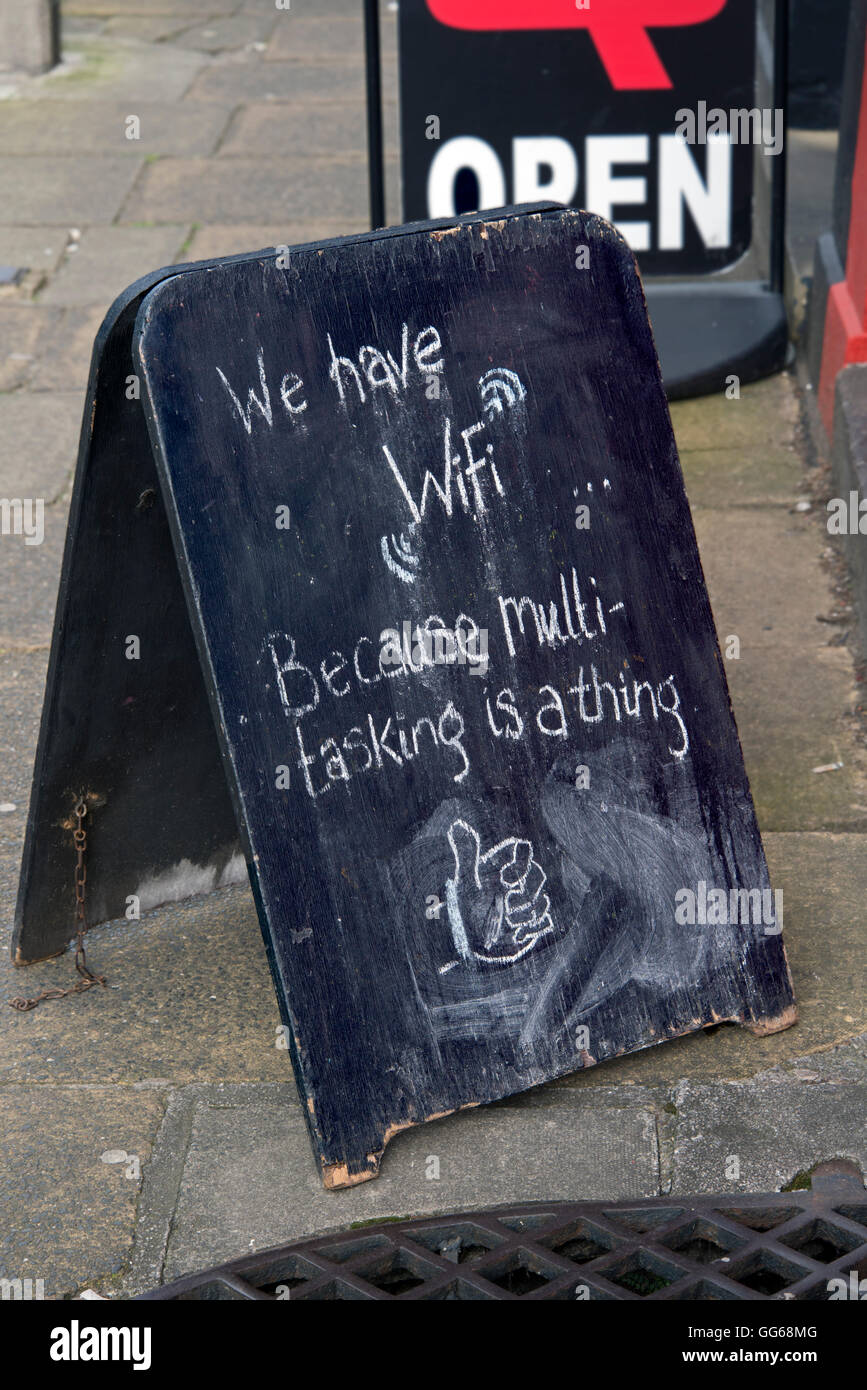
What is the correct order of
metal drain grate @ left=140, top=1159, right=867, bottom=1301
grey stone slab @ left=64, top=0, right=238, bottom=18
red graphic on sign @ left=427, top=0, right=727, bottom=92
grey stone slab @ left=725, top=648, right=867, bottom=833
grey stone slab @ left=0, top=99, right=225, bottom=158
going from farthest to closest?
grey stone slab @ left=64, top=0, right=238, bottom=18 < grey stone slab @ left=0, top=99, right=225, bottom=158 < red graphic on sign @ left=427, top=0, right=727, bottom=92 < grey stone slab @ left=725, top=648, right=867, bottom=833 < metal drain grate @ left=140, top=1159, right=867, bottom=1301

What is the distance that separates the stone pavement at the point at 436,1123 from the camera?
8.39 feet

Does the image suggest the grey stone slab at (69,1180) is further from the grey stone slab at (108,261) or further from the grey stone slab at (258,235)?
the grey stone slab at (258,235)

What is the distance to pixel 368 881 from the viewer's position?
259 centimetres

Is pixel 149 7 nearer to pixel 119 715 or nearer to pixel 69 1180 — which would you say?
pixel 119 715

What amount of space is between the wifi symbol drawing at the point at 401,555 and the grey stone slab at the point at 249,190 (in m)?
4.69

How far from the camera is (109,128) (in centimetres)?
799

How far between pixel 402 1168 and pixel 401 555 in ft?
3.26

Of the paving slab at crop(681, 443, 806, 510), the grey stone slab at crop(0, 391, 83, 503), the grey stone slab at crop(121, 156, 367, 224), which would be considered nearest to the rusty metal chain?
the grey stone slab at crop(0, 391, 83, 503)

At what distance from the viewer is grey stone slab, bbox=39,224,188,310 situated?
6.20 meters

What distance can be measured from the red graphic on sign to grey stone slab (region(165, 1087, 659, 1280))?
3.74 metres

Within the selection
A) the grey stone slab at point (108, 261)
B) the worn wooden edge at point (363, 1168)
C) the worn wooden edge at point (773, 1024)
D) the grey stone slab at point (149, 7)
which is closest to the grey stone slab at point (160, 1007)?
the worn wooden edge at point (363, 1168)

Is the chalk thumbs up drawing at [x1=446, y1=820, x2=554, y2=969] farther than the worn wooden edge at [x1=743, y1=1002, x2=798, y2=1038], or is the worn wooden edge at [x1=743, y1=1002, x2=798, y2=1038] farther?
the worn wooden edge at [x1=743, y1=1002, x2=798, y2=1038]

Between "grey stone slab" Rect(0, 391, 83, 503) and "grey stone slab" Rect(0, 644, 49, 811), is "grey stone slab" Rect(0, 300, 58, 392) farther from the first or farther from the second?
"grey stone slab" Rect(0, 644, 49, 811)
